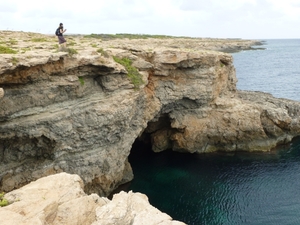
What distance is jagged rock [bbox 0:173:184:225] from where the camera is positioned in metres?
11.5

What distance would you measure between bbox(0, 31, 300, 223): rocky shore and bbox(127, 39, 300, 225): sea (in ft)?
7.66

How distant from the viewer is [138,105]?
3173 cm

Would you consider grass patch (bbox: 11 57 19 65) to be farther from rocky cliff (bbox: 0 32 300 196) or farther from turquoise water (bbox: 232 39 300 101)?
turquoise water (bbox: 232 39 300 101)

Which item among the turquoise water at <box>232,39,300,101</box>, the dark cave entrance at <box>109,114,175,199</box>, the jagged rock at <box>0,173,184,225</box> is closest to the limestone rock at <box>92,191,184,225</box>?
the jagged rock at <box>0,173,184,225</box>

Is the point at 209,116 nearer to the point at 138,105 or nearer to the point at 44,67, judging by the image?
the point at 138,105

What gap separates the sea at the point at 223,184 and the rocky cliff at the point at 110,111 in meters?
2.32

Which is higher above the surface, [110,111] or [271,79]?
[110,111]

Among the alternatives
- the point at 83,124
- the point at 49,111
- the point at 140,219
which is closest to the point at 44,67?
the point at 49,111

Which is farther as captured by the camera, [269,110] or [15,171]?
[269,110]

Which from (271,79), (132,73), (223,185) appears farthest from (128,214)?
(271,79)

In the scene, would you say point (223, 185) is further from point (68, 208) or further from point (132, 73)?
point (68, 208)

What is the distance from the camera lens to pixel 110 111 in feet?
89.4

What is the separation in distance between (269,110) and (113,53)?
23.6 metres

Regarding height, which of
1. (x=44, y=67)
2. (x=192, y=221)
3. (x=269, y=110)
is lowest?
(x=192, y=221)
